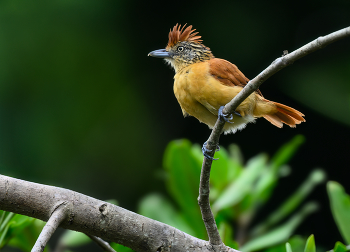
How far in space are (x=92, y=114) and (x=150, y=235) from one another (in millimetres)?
3088

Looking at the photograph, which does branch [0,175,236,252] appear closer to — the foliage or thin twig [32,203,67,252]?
thin twig [32,203,67,252]

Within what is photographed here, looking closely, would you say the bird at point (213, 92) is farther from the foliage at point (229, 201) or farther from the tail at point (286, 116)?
the foliage at point (229, 201)

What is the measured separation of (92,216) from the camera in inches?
58.6

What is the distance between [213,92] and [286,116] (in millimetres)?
632

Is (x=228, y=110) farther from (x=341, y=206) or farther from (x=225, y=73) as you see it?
(x=341, y=206)

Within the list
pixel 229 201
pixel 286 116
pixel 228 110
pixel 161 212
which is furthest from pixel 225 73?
pixel 161 212

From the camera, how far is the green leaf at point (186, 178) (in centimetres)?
254

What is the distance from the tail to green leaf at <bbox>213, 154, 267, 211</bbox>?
34 cm

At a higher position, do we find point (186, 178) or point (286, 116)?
point (286, 116)

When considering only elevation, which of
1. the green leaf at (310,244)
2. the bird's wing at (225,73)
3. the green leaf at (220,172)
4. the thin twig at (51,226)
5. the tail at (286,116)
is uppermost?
the bird's wing at (225,73)

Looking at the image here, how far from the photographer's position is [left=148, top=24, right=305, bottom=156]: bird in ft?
6.97

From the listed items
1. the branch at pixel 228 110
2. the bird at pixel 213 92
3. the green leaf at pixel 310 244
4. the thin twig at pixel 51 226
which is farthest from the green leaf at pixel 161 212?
the thin twig at pixel 51 226

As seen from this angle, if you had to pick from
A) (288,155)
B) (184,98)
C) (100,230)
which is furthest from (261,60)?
(100,230)

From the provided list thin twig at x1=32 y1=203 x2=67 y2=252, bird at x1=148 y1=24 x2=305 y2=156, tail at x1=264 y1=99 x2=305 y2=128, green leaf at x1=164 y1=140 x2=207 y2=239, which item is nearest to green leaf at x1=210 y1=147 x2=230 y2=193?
green leaf at x1=164 y1=140 x2=207 y2=239
